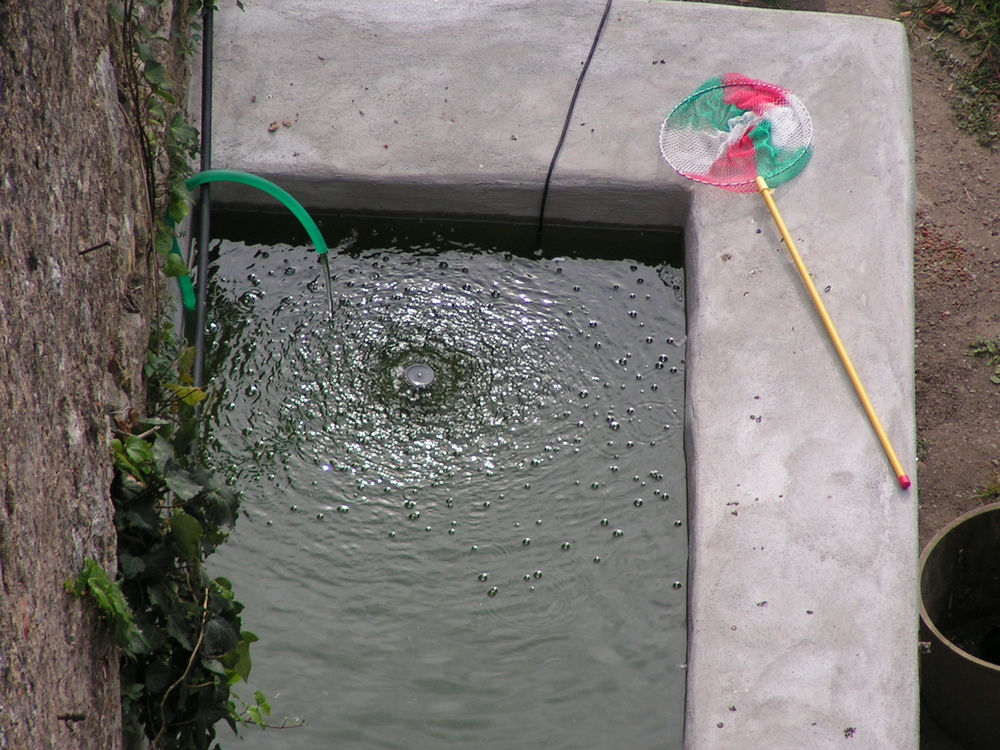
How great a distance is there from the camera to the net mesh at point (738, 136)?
3.43 metres

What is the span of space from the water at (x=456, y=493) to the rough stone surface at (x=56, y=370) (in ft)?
1.79

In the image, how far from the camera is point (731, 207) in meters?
3.38

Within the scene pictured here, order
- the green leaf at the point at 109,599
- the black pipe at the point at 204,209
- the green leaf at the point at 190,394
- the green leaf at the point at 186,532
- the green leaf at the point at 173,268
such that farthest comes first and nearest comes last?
the black pipe at the point at 204,209
the green leaf at the point at 173,268
the green leaf at the point at 190,394
the green leaf at the point at 186,532
the green leaf at the point at 109,599

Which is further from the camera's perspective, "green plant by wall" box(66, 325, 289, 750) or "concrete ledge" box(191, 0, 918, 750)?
"concrete ledge" box(191, 0, 918, 750)

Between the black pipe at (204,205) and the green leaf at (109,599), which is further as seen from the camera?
the black pipe at (204,205)

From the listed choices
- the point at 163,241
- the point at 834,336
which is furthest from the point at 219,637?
the point at 834,336

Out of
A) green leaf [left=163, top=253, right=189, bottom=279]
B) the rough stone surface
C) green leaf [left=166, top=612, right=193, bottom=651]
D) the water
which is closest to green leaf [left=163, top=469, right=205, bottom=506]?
the rough stone surface

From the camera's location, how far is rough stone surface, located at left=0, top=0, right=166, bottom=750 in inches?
67.9

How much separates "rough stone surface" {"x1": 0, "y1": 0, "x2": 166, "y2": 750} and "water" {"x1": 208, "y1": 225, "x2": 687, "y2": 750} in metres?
0.55

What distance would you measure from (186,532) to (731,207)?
2.04 metres

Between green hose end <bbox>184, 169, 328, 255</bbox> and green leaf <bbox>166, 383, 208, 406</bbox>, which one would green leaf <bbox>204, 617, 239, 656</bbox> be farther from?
green hose end <bbox>184, 169, 328, 255</bbox>

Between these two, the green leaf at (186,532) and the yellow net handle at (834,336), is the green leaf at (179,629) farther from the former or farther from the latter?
the yellow net handle at (834,336)

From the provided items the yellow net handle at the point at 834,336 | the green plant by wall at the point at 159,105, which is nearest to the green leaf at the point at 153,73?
the green plant by wall at the point at 159,105

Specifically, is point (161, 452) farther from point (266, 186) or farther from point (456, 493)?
point (266, 186)
